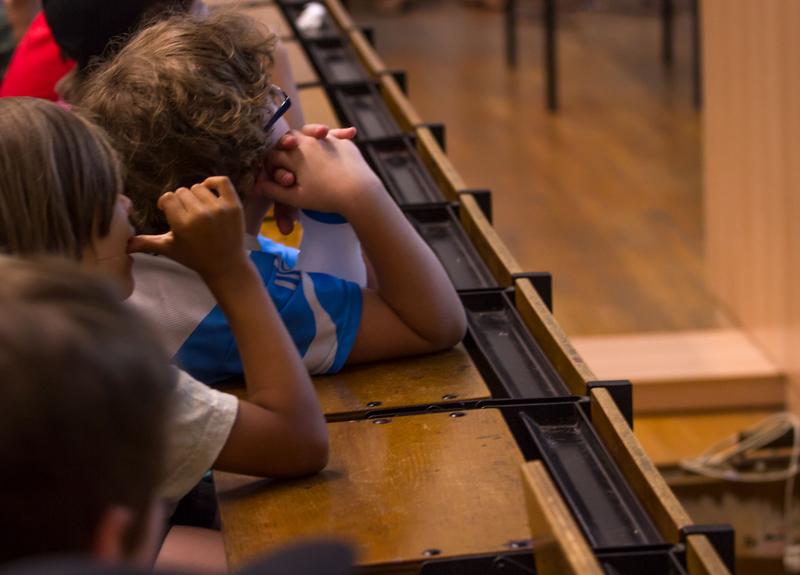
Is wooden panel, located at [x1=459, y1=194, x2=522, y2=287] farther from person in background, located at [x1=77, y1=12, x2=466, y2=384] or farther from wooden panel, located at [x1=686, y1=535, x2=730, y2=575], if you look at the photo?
wooden panel, located at [x1=686, y1=535, x2=730, y2=575]

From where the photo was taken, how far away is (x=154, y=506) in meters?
0.65

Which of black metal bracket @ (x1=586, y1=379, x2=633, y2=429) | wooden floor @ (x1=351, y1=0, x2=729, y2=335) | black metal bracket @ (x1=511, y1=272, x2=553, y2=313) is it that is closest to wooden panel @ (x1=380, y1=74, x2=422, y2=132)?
black metal bracket @ (x1=511, y1=272, x2=553, y2=313)

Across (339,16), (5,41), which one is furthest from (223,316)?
(5,41)

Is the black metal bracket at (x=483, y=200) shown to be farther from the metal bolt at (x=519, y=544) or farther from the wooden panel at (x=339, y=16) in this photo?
the wooden panel at (x=339, y=16)

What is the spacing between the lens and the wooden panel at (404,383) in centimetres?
138

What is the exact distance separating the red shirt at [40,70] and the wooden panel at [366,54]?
536 mm

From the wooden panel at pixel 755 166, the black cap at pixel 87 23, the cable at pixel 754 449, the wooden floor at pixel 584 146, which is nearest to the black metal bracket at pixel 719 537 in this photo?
the black cap at pixel 87 23

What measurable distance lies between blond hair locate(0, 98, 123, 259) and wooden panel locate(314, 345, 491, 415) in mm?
349

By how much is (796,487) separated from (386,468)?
3.03 m

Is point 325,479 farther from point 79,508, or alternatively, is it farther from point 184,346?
point 79,508

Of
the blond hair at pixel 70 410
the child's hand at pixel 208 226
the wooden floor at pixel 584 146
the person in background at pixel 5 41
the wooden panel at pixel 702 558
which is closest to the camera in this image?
the blond hair at pixel 70 410

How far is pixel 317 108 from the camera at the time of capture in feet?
8.17

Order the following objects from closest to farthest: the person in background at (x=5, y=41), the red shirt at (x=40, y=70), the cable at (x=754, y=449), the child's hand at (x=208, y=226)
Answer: the child's hand at (x=208, y=226), the red shirt at (x=40, y=70), the person in background at (x=5, y=41), the cable at (x=754, y=449)

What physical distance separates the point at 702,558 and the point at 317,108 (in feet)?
5.28
